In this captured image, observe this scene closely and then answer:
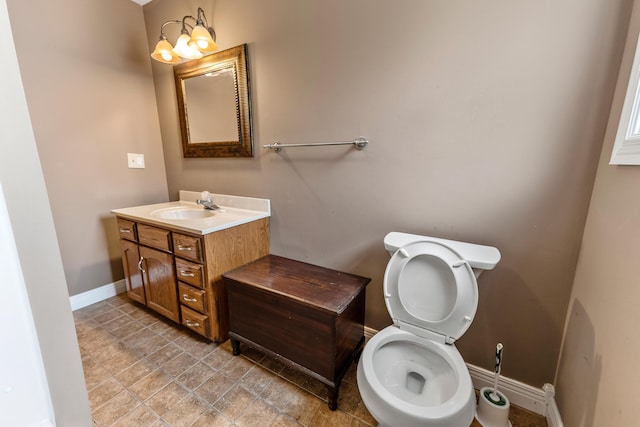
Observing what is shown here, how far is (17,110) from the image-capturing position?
50cm

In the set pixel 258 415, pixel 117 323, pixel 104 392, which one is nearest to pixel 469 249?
pixel 258 415

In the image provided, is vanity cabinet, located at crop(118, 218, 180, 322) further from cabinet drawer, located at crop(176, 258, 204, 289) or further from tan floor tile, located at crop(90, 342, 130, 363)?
tan floor tile, located at crop(90, 342, 130, 363)

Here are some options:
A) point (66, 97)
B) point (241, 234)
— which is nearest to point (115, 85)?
point (66, 97)

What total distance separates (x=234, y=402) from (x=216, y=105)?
74.6 inches

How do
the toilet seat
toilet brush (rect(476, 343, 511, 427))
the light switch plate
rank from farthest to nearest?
the light switch plate < toilet brush (rect(476, 343, 511, 427)) < the toilet seat

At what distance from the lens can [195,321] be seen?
1.66 m

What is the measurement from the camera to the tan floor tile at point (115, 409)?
119cm

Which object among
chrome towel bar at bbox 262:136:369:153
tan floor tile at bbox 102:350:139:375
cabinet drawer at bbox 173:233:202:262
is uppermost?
chrome towel bar at bbox 262:136:369:153

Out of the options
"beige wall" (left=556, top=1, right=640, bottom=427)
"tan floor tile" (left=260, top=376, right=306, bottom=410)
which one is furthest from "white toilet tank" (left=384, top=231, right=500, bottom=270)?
"tan floor tile" (left=260, top=376, right=306, bottom=410)

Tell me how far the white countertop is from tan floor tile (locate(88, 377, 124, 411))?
87 cm

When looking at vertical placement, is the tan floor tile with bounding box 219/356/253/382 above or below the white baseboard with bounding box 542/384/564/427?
below

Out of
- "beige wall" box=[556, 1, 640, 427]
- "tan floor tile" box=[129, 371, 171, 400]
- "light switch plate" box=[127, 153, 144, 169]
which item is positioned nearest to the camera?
"beige wall" box=[556, 1, 640, 427]

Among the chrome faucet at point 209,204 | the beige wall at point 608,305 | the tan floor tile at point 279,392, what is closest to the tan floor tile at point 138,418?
the tan floor tile at point 279,392

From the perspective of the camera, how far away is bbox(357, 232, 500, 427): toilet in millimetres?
1000
